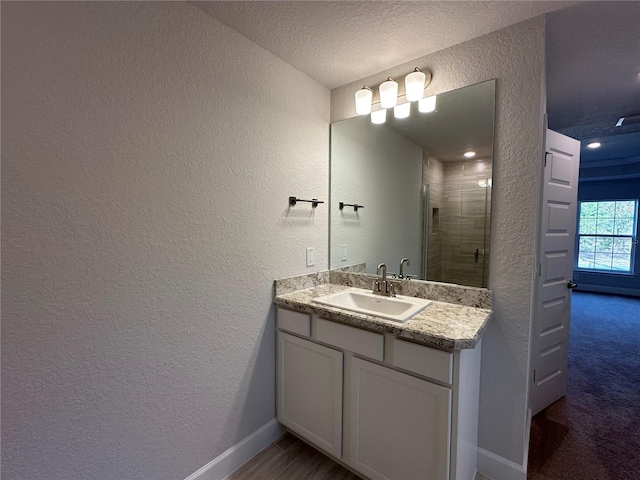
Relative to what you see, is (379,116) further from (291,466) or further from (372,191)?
(291,466)

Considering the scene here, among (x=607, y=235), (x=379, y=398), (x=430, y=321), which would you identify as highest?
(x=607, y=235)

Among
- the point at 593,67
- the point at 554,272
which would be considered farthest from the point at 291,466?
the point at 593,67

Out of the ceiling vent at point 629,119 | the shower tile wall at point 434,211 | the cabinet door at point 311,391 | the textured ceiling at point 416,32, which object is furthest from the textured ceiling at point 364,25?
the ceiling vent at point 629,119

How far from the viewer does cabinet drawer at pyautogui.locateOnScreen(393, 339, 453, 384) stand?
118cm

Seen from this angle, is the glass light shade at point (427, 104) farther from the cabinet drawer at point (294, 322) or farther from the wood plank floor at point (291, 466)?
the wood plank floor at point (291, 466)

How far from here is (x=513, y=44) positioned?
1451mm

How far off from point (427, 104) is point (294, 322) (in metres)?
1.52

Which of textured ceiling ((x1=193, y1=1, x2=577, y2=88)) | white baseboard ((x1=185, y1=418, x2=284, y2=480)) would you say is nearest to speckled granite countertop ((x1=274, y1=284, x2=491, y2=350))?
white baseboard ((x1=185, y1=418, x2=284, y2=480))

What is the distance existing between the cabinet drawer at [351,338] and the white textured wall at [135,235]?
15.5 inches

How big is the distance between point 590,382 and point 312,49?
3.39m

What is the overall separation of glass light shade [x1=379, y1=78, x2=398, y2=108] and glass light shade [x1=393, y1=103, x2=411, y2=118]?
0.06 m

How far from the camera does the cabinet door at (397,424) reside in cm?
121

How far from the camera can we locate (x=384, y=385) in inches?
53.6

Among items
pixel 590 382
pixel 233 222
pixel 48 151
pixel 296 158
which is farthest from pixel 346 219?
pixel 590 382
